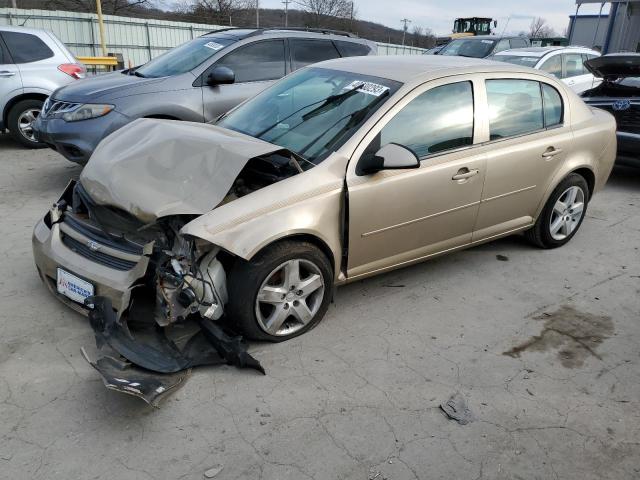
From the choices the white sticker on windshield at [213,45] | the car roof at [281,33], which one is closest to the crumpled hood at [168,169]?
the white sticker on windshield at [213,45]

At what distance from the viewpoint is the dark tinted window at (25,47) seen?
25.4 ft

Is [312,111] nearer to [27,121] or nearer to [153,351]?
[153,351]

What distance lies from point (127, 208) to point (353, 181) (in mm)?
1343

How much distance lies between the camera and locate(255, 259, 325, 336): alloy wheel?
3.09 meters

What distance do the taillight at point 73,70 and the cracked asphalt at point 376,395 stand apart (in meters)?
4.81

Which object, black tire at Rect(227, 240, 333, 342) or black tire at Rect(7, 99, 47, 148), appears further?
black tire at Rect(7, 99, 47, 148)

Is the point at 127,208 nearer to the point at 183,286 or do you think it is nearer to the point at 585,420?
the point at 183,286

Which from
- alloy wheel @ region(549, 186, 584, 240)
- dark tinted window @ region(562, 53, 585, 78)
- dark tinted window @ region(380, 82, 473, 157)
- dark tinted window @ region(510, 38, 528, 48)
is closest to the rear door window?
alloy wheel @ region(549, 186, 584, 240)

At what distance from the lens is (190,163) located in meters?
3.21

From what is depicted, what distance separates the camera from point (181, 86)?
592 centimetres

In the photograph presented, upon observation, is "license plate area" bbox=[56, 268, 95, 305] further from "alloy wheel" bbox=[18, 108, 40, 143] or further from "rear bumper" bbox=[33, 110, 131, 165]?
"alloy wheel" bbox=[18, 108, 40, 143]

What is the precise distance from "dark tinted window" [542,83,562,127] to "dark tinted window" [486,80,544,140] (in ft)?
0.23

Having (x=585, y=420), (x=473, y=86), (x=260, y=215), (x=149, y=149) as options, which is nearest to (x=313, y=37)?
(x=473, y=86)

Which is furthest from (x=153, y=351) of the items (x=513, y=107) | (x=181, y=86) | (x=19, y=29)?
(x=19, y=29)
